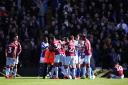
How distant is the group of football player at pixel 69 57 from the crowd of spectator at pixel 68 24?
2799mm

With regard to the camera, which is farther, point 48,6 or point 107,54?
point 48,6

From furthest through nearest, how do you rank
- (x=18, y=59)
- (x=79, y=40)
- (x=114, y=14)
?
(x=114, y=14) → (x=18, y=59) → (x=79, y=40)

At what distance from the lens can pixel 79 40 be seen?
90.8 feet

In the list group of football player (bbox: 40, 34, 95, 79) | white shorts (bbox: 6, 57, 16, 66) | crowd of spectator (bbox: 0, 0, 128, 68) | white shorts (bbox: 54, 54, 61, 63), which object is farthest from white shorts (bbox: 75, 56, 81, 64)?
white shorts (bbox: 6, 57, 16, 66)

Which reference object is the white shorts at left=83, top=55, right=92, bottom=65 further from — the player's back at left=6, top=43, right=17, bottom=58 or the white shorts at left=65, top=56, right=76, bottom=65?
the player's back at left=6, top=43, right=17, bottom=58

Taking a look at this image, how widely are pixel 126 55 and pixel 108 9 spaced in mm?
4059

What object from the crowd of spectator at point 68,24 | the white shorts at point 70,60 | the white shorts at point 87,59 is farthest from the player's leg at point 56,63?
the crowd of spectator at point 68,24

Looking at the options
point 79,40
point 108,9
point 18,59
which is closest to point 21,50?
point 18,59

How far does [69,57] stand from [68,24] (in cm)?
493

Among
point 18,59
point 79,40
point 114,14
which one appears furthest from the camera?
point 114,14

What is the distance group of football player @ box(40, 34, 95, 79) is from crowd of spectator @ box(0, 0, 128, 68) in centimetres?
280

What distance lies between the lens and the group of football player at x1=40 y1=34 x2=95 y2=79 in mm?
27406

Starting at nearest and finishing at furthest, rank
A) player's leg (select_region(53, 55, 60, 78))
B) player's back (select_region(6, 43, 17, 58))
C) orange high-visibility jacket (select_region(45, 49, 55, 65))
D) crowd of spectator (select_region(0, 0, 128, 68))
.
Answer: player's leg (select_region(53, 55, 60, 78)) → player's back (select_region(6, 43, 17, 58)) → orange high-visibility jacket (select_region(45, 49, 55, 65)) → crowd of spectator (select_region(0, 0, 128, 68))

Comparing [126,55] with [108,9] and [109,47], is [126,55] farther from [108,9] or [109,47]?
[108,9]
